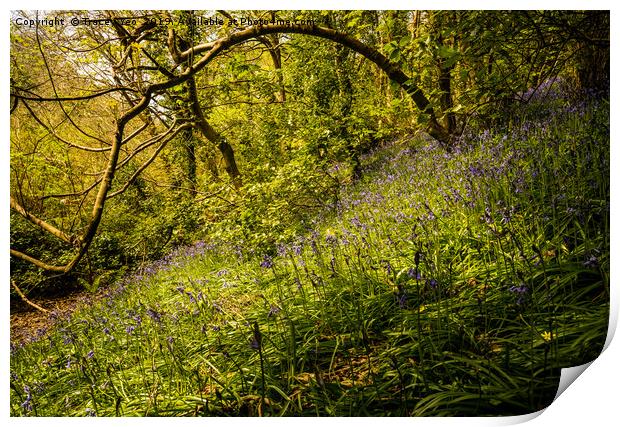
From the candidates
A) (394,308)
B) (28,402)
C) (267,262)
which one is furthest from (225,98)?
(28,402)

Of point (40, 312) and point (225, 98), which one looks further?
point (225, 98)

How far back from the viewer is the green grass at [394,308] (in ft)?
5.20

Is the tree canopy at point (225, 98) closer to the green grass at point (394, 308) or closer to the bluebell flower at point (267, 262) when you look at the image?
the bluebell flower at point (267, 262)

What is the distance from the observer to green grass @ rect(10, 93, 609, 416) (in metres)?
1.59

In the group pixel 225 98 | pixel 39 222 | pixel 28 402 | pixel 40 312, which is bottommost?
pixel 28 402

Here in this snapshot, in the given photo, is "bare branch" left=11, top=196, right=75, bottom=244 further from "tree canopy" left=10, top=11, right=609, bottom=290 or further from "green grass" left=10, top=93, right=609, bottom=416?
"green grass" left=10, top=93, right=609, bottom=416

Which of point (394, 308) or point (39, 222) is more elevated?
point (39, 222)

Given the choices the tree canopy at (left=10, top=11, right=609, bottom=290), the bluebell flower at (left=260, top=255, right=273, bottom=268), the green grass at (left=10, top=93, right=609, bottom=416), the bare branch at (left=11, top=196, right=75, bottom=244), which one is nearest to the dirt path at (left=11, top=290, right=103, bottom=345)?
the green grass at (left=10, top=93, right=609, bottom=416)

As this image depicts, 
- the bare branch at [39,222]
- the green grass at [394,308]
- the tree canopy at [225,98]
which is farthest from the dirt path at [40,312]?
the bare branch at [39,222]

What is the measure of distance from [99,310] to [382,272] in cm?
237

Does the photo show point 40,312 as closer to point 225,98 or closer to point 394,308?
point 225,98

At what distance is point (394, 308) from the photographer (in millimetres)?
1946
